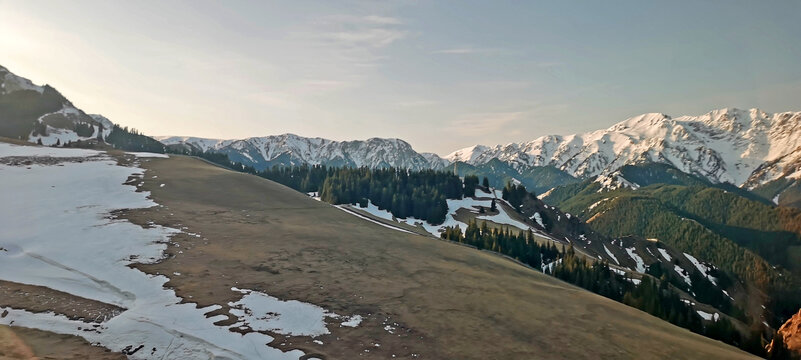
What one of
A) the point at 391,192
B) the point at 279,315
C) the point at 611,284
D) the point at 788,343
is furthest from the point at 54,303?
the point at 391,192

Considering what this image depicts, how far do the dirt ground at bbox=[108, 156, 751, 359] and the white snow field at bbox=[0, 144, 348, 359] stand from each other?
1549mm

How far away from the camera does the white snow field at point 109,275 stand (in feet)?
72.0

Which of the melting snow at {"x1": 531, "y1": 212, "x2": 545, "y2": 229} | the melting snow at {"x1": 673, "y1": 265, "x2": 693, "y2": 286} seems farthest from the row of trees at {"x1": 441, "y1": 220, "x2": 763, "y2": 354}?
the melting snow at {"x1": 673, "y1": 265, "x2": 693, "y2": 286}

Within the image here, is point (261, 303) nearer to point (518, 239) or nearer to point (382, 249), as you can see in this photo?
point (382, 249)

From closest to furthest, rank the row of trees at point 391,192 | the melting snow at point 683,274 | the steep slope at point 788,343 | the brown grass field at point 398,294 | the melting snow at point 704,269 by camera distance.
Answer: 1. the brown grass field at point 398,294
2. the steep slope at point 788,343
3. the row of trees at point 391,192
4. the melting snow at point 683,274
5. the melting snow at point 704,269

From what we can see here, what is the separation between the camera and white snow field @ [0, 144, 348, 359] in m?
22.0

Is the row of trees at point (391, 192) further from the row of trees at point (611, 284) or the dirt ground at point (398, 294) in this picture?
the dirt ground at point (398, 294)

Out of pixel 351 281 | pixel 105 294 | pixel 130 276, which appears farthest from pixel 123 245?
pixel 351 281

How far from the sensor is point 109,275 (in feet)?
102

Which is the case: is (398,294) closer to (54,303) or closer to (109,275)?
(109,275)

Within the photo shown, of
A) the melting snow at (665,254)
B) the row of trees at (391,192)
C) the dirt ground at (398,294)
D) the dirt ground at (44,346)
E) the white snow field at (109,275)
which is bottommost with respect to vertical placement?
the dirt ground at (44,346)

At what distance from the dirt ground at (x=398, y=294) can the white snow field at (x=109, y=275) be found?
61.0 inches

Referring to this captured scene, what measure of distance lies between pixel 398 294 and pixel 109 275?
21408 millimetres

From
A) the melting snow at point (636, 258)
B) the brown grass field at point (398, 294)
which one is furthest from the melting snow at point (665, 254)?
the brown grass field at point (398, 294)
